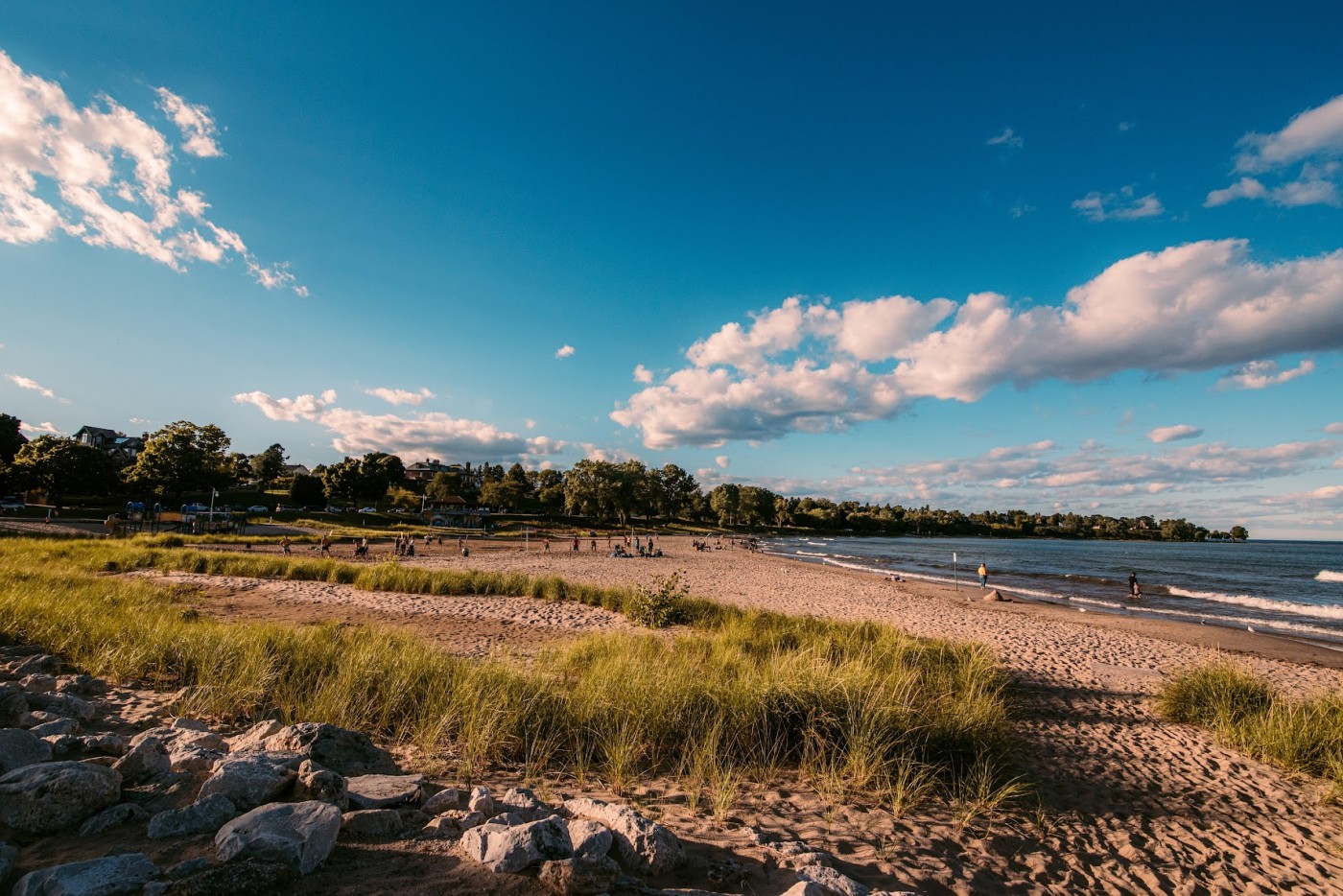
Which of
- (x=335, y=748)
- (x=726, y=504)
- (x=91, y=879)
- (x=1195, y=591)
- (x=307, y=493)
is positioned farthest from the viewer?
(x=726, y=504)

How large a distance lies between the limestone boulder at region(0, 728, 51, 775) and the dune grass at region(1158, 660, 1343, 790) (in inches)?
507

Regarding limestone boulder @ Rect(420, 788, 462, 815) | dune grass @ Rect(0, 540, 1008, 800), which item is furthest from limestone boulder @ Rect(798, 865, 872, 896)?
limestone boulder @ Rect(420, 788, 462, 815)

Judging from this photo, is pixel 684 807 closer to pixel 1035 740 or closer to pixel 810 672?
pixel 810 672

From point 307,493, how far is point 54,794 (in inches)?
3701

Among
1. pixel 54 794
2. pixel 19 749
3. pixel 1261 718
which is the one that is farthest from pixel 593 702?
pixel 1261 718

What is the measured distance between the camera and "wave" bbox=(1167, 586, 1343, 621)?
87.1ft

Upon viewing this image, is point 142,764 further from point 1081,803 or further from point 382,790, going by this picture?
point 1081,803

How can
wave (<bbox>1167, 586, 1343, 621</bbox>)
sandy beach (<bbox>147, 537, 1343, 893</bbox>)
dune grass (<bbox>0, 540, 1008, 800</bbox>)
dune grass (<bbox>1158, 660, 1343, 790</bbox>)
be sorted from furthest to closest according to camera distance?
wave (<bbox>1167, 586, 1343, 621</bbox>)
dune grass (<bbox>1158, 660, 1343, 790</bbox>)
dune grass (<bbox>0, 540, 1008, 800</bbox>)
sandy beach (<bbox>147, 537, 1343, 893</bbox>)

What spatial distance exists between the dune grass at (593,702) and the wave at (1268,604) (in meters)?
30.9

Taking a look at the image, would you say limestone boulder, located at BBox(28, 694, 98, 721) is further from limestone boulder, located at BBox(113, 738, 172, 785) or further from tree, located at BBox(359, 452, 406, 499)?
tree, located at BBox(359, 452, 406, 499)

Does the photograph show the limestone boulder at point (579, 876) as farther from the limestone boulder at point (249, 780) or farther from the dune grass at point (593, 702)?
the dune grass at point (593, 702)

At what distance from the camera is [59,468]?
55969 mm

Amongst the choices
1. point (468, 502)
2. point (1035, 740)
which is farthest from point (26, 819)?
point (468, 502)

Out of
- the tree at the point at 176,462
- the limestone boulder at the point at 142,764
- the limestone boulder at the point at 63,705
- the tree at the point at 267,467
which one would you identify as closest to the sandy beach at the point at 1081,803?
the limestone boulder at the point at 142,764
